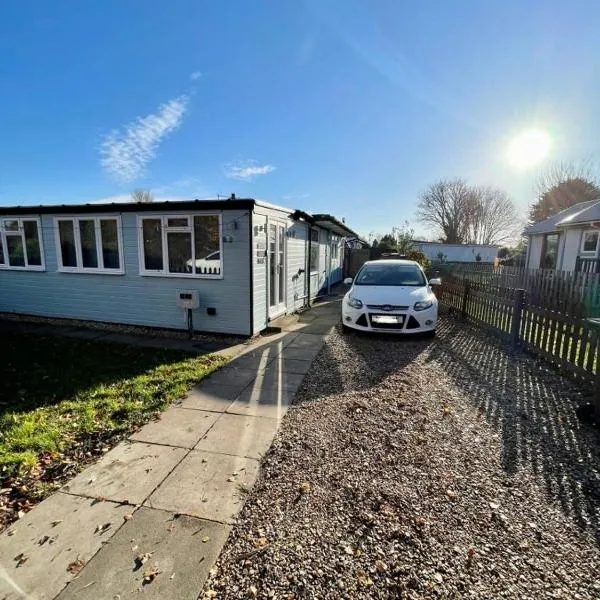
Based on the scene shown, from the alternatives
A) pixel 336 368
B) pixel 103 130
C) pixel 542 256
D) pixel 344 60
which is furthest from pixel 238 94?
pixel 542 256

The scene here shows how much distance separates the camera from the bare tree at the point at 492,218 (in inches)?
1613

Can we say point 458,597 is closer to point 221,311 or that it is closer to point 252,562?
point 252,562

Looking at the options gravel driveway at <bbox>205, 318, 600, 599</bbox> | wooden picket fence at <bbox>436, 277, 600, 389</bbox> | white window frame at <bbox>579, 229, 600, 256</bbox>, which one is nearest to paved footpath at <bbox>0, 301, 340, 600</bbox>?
gravel driveway at <bbox>205, 318, 600, 599</bbox>

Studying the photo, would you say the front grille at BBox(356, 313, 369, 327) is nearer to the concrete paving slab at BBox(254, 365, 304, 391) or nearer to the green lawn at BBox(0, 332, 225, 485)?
the concrete paving slab at BBox(254, 365, 304, 391)

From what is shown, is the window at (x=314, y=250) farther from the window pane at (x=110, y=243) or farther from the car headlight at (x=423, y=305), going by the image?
the window pane at (x=110, y=243)

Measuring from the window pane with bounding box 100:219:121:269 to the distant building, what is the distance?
32.4m

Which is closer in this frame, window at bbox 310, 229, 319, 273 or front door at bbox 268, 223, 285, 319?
front door at bbox 268, 223, 285, 319

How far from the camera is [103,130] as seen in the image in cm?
1109

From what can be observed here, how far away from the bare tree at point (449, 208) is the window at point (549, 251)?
888 inches

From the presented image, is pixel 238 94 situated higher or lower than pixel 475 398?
higher

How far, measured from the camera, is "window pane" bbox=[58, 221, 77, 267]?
335 inches

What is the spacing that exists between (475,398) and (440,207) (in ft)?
144

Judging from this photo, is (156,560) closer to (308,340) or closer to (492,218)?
(308,340)

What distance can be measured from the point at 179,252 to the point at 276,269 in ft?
8.06
